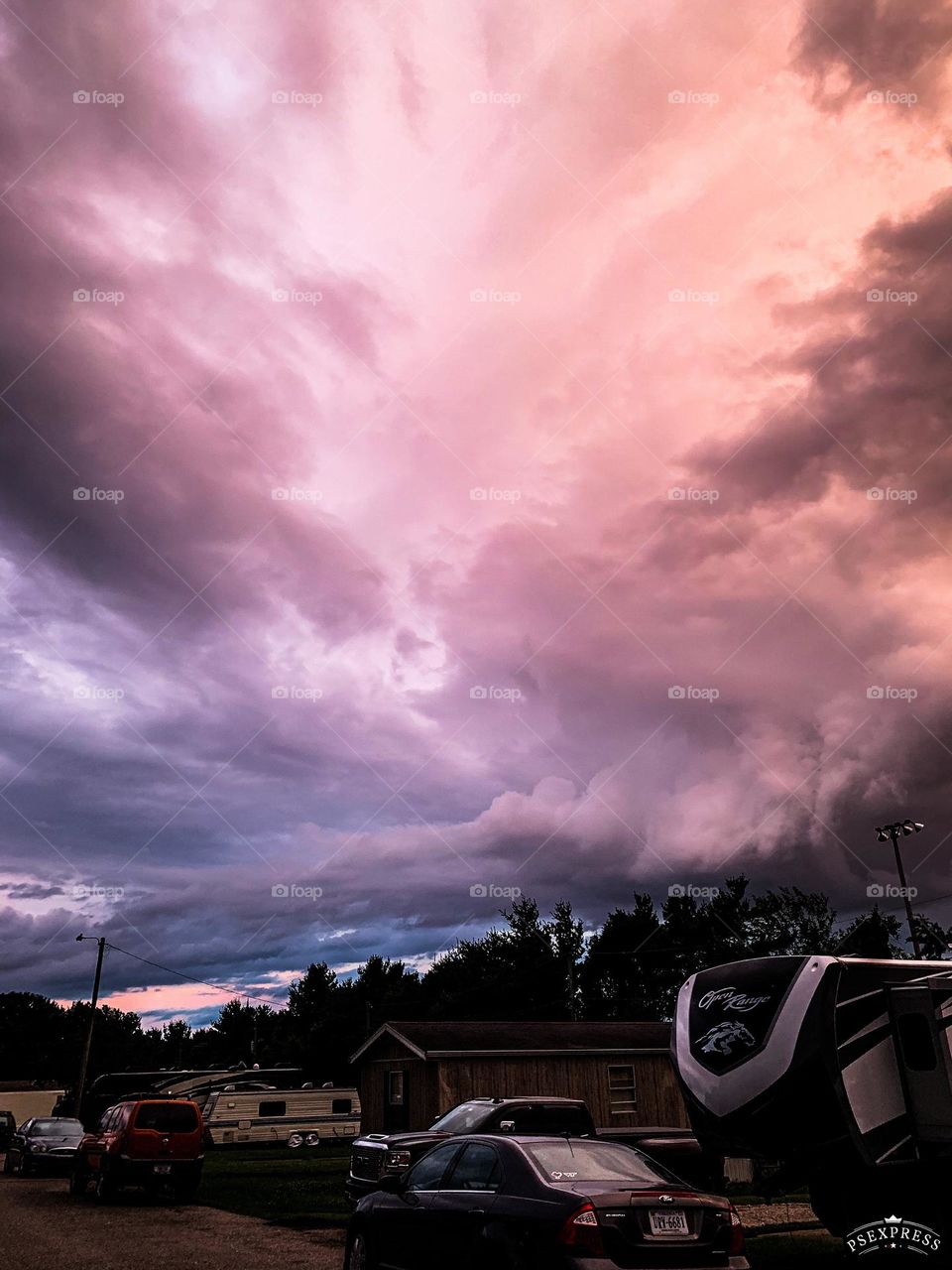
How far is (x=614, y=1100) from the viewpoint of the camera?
2978cm

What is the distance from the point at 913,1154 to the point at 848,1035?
1.15m

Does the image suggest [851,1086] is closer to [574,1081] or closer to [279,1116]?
[574,1081]

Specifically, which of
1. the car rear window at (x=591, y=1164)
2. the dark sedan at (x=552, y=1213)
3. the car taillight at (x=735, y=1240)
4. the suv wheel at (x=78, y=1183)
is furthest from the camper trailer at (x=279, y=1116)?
the car taillight at (x=735, y=1240)

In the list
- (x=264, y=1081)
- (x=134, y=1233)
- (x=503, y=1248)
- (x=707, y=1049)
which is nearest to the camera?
(x=503, y=1248)

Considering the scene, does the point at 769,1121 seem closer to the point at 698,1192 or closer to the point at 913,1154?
the point at 913,1154

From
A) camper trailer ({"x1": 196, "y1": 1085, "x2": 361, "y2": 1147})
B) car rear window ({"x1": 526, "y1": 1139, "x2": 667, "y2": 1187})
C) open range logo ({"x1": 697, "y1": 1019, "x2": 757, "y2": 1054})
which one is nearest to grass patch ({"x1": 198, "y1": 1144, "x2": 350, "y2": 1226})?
camper trailer ({"x1": 196, "y1": 1085, "x2": 361, "y2": 1147})

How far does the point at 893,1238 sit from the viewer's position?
31.9 feet

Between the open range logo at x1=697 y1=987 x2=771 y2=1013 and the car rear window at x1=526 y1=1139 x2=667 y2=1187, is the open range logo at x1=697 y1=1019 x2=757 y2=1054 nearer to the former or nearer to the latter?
the open range logo at x1=697 y1=987 x2=771 y2=1013

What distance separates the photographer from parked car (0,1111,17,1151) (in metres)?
44.8

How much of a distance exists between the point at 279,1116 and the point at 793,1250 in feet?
125

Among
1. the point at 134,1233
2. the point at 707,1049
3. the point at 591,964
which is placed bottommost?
the point at 134,1233

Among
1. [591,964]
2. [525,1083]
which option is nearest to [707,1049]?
[525,1083]

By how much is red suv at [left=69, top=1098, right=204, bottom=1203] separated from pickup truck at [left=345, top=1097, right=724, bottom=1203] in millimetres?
6505

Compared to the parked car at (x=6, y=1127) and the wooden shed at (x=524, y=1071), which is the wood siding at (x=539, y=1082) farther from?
the parked car at (x=6, y=1127)
